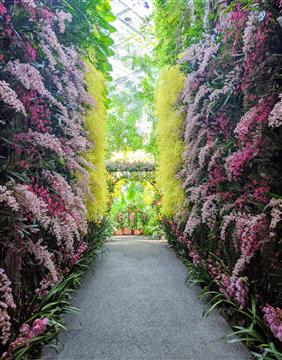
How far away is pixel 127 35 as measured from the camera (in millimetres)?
11148

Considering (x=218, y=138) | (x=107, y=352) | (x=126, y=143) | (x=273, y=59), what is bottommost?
(x=107, y=352)

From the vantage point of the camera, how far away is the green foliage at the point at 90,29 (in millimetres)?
2975

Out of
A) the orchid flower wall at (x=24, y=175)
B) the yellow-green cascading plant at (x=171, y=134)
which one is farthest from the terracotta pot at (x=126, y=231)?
the orchid flower wall at (x=24, y=175)

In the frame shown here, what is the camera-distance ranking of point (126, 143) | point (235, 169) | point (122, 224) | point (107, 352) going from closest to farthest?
point (107, 352) → point (235, 169) → point (122, 224) → point (126, 143)

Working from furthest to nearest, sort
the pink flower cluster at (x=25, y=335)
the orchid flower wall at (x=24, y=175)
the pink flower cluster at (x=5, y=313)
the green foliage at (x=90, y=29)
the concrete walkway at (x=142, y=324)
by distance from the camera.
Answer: the green foliage at (x=90, y=29) < the concrete walkway at (x=142, y=324) < the orchid flower wall at (x=24, y=175) < the pink flower cluster at (x=25, y=335) < the pink flower cluster at (x=5, y=313)

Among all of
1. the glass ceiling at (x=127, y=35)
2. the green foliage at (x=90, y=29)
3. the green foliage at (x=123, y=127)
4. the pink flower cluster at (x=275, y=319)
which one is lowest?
the pink flower cluster at (x=275, y=319)

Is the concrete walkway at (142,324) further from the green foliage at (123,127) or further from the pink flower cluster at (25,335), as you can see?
the green foliage at (123,127)

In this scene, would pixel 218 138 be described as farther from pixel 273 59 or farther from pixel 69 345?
pixel 69 345

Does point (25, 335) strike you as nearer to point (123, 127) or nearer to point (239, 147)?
point (239, 147)

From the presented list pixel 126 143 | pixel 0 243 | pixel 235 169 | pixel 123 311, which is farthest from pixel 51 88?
pixel 126 143

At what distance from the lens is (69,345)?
1793mm

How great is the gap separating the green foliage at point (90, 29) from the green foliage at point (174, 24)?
0.91 m

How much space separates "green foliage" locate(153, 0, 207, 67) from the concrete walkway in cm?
286

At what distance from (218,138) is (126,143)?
1013cm
